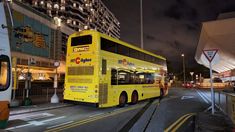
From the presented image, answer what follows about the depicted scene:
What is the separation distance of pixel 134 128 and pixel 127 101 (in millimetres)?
6406

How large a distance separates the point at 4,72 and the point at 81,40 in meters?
5.49

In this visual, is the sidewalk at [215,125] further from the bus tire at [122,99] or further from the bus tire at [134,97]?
the bus tire at [134,97]

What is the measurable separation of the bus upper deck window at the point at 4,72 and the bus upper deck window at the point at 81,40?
16.5ft

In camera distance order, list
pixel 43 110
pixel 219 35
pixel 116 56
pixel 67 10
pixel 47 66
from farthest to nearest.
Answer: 1. pixel 67 10
2. pixel 47 66
3. pixel 219 35
4. pixel 116 56
5. pixel 43 110

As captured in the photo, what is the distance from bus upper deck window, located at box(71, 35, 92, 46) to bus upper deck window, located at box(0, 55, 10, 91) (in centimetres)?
504

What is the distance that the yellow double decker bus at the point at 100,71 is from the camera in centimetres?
1207

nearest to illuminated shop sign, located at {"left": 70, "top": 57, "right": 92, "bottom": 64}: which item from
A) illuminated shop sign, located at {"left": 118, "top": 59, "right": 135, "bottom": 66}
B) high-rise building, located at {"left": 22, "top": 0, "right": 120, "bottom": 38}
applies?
illuminated shop sign, located at {"left": 118, "top": 59, "right": 135, "bottom": 66}

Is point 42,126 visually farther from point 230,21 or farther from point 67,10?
point 67,10

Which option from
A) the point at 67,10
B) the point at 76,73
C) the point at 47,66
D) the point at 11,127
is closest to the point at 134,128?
the point at 11,127

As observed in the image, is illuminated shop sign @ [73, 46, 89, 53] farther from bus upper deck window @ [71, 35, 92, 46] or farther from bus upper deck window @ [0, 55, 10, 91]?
bus upper deck window @ [0, 55, 10, 91]

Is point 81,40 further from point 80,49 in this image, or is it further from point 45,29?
point 45,29

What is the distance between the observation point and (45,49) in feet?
156

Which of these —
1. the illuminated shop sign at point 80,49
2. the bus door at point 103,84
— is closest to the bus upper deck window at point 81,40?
the illuminated shop sign at point 80,49

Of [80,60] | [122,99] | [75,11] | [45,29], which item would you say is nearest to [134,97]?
[122,99]
